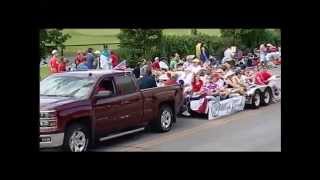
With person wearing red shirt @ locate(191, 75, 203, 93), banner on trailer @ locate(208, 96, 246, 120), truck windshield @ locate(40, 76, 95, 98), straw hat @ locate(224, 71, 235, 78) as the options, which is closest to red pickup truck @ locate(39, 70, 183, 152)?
truck windshield @ locate(40, 76, 95, 98)

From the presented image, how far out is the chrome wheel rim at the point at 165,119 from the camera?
11109mm

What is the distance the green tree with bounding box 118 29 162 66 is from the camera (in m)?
10.8

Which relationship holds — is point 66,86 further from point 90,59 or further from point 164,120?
point 164,120

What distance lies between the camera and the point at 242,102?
11266mm

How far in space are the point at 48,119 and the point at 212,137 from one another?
2.61 meters

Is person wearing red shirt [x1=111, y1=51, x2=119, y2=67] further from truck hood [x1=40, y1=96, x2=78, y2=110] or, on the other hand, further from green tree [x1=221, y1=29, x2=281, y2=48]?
green tree [x1=221, y1=29, x2=281, y2=48]

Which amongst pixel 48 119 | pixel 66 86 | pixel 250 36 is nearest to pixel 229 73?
pixel 250 36

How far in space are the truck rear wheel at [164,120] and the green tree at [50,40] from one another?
77.1 inches
